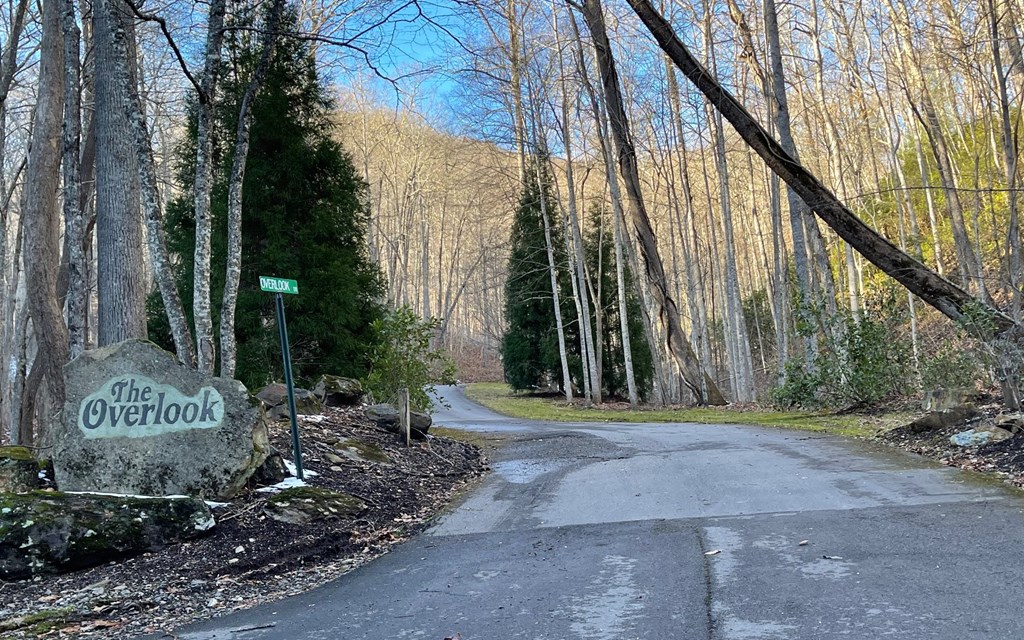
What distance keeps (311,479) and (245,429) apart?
3.29ft

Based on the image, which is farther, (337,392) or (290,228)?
(290,228)

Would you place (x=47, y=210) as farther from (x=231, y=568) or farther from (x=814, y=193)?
(x=814, y=193)

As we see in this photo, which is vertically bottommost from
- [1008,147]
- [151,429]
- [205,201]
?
[151,429]

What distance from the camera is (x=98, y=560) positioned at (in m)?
5.81

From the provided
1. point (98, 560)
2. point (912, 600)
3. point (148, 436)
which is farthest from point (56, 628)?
point (912, 600)

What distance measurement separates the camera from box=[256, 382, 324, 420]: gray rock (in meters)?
10.6

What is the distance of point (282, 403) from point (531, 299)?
75.9 ft

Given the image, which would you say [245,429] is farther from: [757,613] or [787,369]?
[787,369]

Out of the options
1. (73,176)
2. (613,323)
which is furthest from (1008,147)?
(613,323)

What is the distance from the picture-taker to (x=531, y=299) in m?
33.5

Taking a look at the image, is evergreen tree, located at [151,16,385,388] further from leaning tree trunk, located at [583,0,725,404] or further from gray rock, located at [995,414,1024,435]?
gray rock, located at [995,414,1024,435]

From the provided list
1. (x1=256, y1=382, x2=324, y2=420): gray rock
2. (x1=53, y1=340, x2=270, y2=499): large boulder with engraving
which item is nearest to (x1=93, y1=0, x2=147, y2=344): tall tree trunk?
(x1=256, y1=382, x2=324, y2=420): gray rock

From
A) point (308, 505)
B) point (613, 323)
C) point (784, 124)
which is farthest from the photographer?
point (613, 323)

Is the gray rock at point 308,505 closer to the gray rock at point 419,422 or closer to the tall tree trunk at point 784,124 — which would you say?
the gray rock at point 419,422
